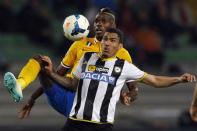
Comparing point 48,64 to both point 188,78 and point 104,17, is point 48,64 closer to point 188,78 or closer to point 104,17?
point 104,17

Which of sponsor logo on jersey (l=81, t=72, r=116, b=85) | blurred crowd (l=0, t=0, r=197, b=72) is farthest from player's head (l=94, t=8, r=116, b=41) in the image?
blurred crowd (l=0, t=0, r=197, b=72)

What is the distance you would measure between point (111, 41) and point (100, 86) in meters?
0.47

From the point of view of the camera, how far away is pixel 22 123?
1594 centimetres

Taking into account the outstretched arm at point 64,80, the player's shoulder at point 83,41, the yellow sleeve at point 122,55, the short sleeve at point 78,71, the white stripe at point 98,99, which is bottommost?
the white stripe at point 98,99

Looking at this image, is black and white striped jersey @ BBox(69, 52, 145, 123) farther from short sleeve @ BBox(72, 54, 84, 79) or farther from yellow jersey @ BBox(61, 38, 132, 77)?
yellow jersey @ BBox(61, 38, 132, 77)

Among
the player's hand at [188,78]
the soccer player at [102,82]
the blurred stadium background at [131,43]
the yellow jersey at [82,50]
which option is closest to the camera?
the player's hand at [188,78]

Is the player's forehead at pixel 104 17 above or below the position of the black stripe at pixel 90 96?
above

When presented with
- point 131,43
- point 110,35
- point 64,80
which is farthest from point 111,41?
point 131,43

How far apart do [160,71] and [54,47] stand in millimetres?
→ 1885

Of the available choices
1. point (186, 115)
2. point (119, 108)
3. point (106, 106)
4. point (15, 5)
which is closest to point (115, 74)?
point (106, 106)

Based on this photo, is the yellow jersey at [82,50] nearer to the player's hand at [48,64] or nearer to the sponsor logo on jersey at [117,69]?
the sponsor logo on jersey at [117,69]

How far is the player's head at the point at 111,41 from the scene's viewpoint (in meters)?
9.82

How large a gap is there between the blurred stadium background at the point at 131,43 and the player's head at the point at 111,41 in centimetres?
589

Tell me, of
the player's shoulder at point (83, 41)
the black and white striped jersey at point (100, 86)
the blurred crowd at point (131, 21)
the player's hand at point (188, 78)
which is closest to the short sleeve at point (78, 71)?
the black and white striped jersey at point (100, 86)
